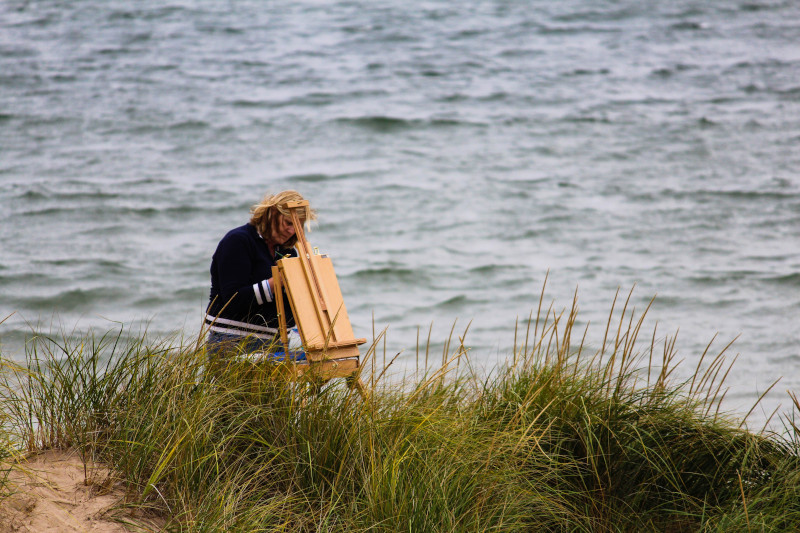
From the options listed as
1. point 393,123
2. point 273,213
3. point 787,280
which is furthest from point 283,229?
point 393,123

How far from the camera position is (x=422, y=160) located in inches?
607

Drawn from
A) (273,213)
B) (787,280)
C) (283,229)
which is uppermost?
(273,213)

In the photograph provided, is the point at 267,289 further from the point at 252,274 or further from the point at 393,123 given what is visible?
the point at 393,123

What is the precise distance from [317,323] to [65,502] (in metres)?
1.33

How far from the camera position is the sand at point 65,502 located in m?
3.11

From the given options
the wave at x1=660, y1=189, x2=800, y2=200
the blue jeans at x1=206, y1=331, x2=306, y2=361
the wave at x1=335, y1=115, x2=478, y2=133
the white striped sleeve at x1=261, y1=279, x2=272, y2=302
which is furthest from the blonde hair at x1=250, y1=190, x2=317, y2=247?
the wave at x1=335, y1=115, x2=478, y2=133

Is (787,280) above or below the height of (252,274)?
below

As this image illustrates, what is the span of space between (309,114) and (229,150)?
2.62 m

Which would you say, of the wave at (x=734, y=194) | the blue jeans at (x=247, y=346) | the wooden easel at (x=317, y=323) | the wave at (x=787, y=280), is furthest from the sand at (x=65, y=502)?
the wave at (x=734, y=194)

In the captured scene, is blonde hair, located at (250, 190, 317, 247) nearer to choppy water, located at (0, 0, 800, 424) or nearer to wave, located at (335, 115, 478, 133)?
choppy water, located at (0, 0, 800, 424)

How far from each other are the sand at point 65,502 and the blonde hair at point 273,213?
1562 millimetres

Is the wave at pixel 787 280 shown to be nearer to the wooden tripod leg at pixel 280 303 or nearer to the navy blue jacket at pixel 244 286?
the navy blue jacket at pixel 244 286

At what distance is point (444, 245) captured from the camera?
12.2 m

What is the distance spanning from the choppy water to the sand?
7.27 ft
